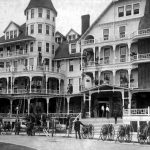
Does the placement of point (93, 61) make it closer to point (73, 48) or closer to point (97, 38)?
point (97, 38)

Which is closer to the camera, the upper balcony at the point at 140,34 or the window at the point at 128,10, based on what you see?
the upper balcony at the point at 140,34

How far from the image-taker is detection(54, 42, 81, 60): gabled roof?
5338 cm

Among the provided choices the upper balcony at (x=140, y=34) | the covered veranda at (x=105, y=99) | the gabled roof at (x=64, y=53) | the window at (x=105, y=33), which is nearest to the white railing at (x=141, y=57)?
the upper balcony at (x=140, y=34)

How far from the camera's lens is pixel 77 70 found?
5344cm

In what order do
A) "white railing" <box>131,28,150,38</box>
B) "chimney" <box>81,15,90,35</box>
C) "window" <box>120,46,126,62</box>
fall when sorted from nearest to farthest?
"white railing" <box>131,28,150,38</box>
"window" <box>120,46,126,62</box>
"chimney" <box>81,15,90,35</box>

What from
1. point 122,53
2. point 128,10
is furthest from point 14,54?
point 128,10

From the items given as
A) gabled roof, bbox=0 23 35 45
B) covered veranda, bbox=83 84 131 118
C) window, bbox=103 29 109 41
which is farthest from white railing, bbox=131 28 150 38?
gabled roof, bbox=0 23 35 45

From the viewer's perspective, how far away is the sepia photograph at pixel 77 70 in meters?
41.8

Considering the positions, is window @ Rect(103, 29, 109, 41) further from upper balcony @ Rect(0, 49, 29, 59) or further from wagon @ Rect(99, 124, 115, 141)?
wagon @ Rect(99, 124, 115, 141)

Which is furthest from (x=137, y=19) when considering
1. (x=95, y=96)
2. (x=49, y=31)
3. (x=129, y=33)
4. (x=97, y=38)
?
(x=49, y=31)

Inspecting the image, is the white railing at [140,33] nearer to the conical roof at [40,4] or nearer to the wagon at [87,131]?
the conical roof at [40,4]

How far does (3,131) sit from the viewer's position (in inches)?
1480

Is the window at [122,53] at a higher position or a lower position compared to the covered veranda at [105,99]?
higher

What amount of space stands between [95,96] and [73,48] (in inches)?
404
